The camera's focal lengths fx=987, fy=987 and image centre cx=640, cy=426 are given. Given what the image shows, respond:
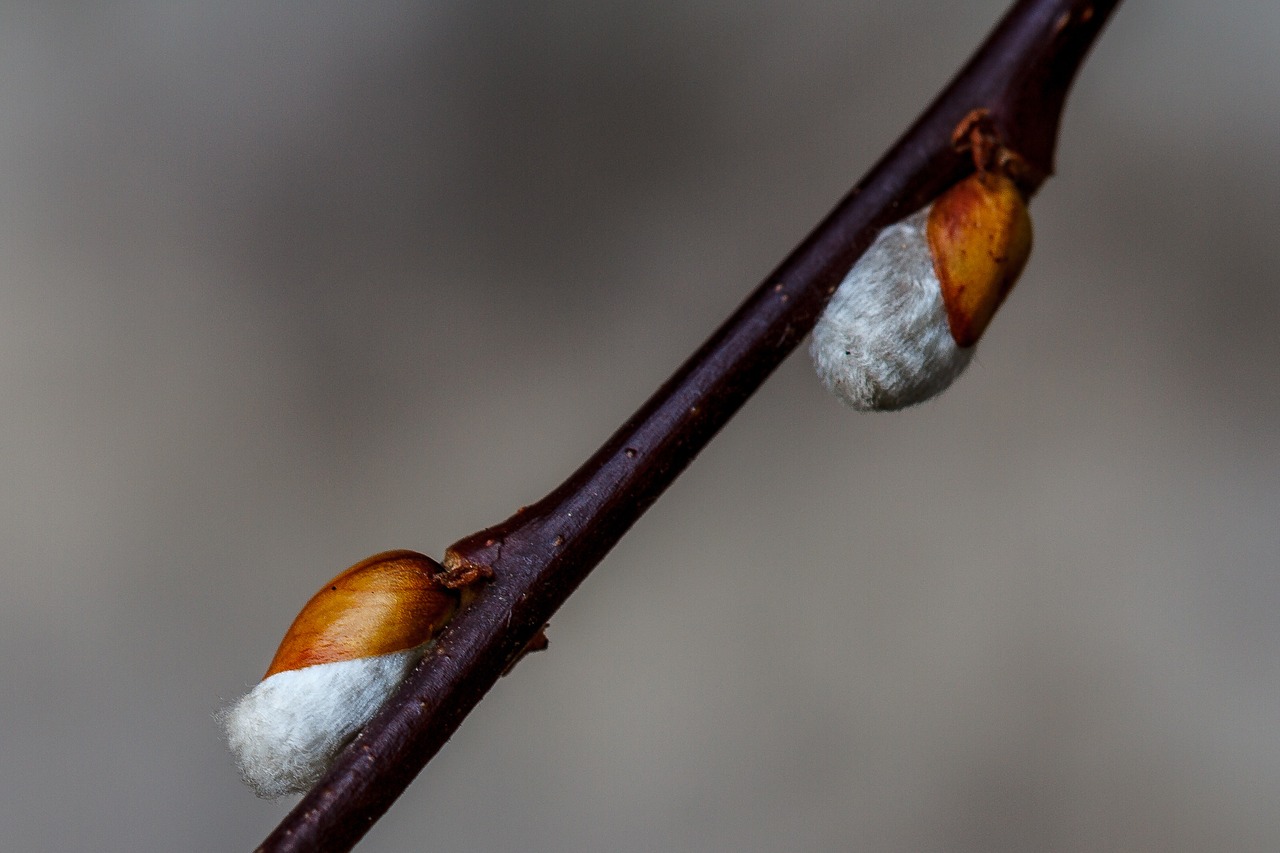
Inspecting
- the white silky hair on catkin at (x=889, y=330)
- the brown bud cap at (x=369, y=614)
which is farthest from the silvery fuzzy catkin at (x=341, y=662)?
the white silky hair on catkin at (x=889, y=330)

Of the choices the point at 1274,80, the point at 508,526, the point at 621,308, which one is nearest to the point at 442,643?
the point at 508,526

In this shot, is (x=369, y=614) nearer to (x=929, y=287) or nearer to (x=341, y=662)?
(x=341, y=662)

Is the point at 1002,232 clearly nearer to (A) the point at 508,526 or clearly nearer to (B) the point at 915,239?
(B) the point at 915,239

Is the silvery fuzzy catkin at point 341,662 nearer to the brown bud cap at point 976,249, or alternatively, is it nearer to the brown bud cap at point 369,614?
the brown bud cap at point 369,614

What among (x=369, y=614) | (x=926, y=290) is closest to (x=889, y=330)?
(x=926, y=290)

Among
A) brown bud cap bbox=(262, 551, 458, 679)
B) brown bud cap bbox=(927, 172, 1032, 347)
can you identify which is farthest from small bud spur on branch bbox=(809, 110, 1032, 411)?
brown bud cap bbox=(262, 551, 458, 679)

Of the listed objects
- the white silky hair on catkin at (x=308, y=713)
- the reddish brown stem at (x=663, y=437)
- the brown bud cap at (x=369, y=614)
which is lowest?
the white silky hair on catkin at (x=308, y=713)

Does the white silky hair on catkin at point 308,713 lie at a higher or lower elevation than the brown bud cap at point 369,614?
lower

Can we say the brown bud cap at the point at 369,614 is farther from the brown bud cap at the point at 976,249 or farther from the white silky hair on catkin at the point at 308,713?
the brown bud cap at the point at 976,249
